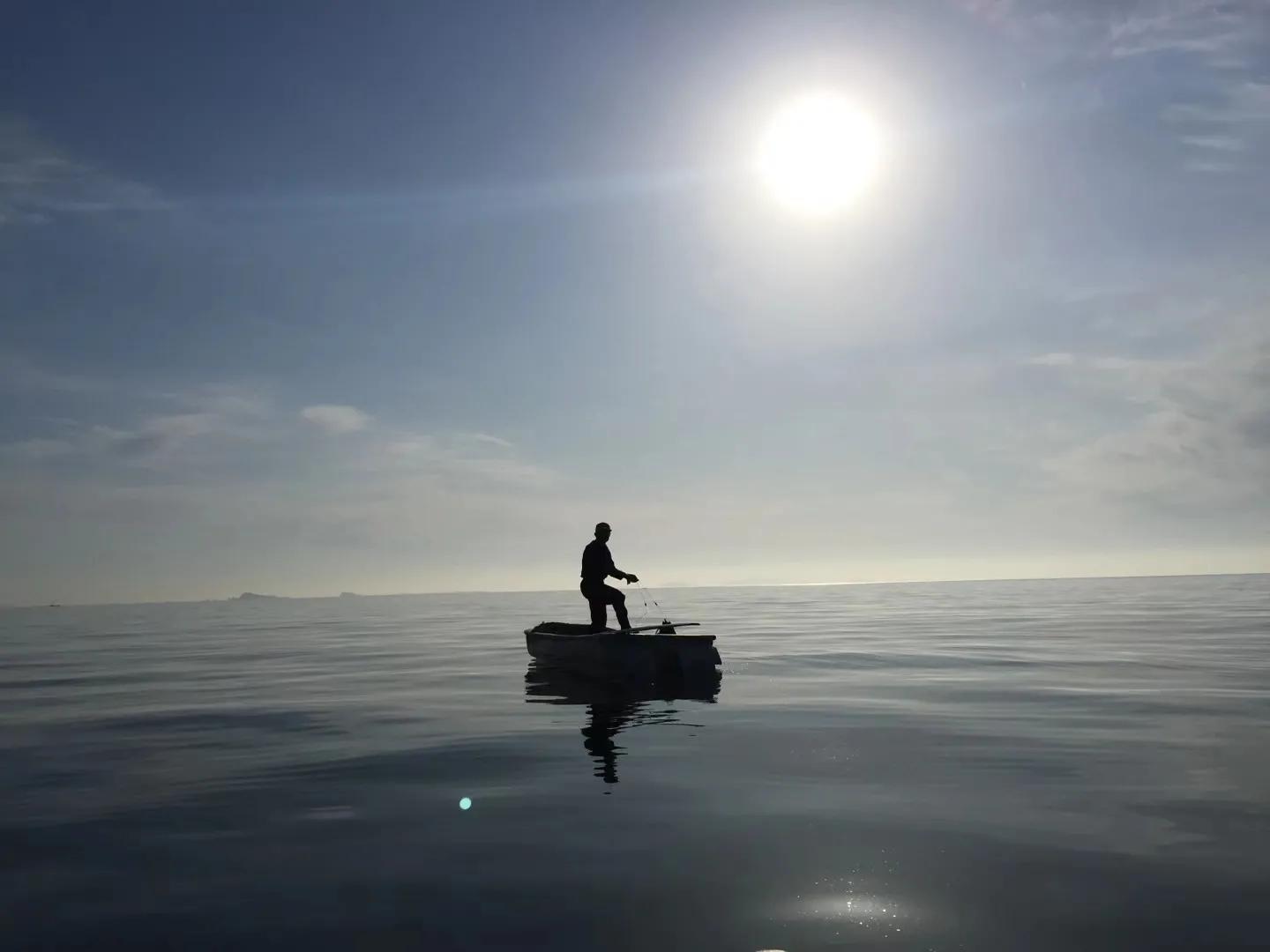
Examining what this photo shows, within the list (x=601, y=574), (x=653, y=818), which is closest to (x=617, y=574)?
(x=601, y=574)

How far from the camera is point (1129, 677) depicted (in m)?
17.9

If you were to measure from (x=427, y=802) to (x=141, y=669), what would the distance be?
2302 centimetres

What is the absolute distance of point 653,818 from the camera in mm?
7664

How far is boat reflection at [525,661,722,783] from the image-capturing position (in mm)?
11445

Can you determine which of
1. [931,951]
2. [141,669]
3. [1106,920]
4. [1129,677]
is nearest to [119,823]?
[931,951]

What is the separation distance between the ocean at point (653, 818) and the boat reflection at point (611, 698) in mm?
128

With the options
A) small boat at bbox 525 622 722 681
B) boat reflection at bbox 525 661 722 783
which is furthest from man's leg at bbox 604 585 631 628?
boat reflection at bbox 525 661 722 783

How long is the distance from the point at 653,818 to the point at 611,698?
8.92 meters

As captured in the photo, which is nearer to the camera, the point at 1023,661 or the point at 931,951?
the point at 931,951

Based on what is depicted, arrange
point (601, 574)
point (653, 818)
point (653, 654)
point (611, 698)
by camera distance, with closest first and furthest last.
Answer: point (653, 818)
point (611, 698)
point (653, 654)
point (601, 574)

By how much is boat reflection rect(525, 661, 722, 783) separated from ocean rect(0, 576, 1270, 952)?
128mm

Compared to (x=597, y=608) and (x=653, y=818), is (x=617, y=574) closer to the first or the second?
(x=597, y=608)

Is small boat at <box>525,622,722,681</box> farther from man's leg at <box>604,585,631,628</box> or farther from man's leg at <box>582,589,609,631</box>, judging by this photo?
man's leg at <box>582,589,609,631</box>

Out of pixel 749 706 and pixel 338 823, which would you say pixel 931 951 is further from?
pixel 749 706
